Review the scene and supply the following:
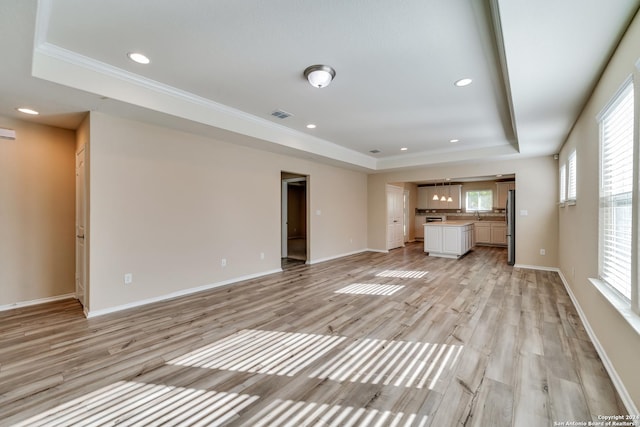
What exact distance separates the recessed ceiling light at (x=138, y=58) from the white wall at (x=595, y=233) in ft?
11.9

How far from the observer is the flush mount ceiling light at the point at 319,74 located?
2633 millimetres

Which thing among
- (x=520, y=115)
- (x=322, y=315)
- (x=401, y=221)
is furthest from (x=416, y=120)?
(x=401, y=221)

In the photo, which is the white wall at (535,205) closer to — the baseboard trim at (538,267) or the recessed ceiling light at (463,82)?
the baseboard trim at (538,267)

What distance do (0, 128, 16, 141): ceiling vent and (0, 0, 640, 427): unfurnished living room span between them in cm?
7

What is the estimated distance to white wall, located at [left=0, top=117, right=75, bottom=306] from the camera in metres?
3.40

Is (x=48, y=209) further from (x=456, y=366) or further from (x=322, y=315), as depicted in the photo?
(x=456, y=366)

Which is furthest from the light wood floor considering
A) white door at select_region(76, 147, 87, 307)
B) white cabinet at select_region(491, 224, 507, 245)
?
white cabinet at select_region(491, 224, 507, 245)

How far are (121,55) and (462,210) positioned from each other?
10323 millimetres

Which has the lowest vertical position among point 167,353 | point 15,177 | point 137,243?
point 167,353

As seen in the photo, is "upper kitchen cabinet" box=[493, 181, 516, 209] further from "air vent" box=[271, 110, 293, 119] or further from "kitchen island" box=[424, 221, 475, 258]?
"air vent" box=[271, 110, 293, 119]

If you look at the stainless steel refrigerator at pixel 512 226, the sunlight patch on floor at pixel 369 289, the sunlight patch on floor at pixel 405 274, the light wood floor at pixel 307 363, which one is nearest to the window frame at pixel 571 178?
the light wood floor at pixel 307 363

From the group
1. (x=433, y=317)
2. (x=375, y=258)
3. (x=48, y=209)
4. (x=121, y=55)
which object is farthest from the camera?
(x=375, y=258)

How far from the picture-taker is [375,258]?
694 centimetres

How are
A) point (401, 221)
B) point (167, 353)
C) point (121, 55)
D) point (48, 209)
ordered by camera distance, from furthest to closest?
point (401, 221) → point (48, 209) → point (121, 55) → point (167, 353)
